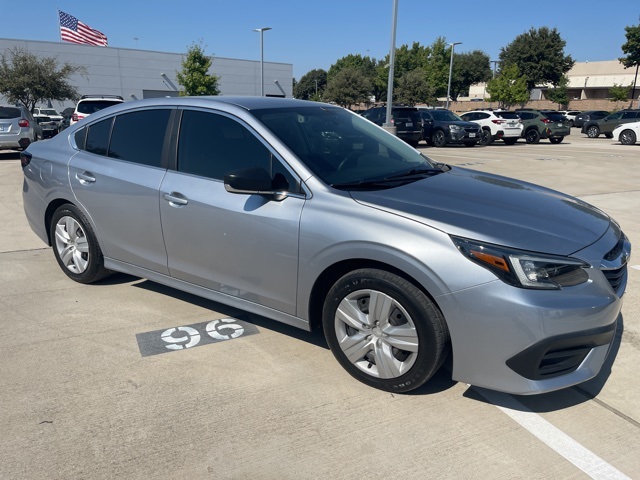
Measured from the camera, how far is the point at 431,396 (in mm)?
3090

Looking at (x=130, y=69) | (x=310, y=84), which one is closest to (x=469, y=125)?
(x=130, y=69)

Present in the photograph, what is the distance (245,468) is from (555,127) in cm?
2621

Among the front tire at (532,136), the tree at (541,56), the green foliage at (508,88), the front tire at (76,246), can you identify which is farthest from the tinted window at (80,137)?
the tree at (541,56)

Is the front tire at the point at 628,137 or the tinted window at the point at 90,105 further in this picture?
the front tire at the point at 628,137

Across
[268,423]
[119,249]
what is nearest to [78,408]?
[268,423]

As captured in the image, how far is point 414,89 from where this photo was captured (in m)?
57.5

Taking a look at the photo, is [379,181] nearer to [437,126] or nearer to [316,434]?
[316,434]

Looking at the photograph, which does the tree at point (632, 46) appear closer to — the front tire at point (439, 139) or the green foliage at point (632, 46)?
the green foliage at point (632, 46)

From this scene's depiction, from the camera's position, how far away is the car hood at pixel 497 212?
275cm

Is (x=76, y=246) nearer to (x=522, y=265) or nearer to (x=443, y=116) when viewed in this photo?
(x=522, y=265)

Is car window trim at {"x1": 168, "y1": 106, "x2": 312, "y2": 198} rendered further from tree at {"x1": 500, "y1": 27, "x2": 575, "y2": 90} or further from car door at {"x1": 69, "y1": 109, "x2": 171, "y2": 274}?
tree at {"x1": 500, "y1": 27, "x2": 575, "y2": 90}

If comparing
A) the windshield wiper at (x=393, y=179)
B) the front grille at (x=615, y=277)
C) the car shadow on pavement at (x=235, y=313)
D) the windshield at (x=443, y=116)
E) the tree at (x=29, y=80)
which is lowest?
the car shadow on pavement at (x=235, y=313)

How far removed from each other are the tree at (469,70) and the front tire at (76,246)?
84.3 meters

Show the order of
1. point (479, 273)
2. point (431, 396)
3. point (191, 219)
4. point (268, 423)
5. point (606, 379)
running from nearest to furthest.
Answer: point (479, 273) < point (268, 423) < point (431, 396) < point (606, 379) < point (191, 219)
